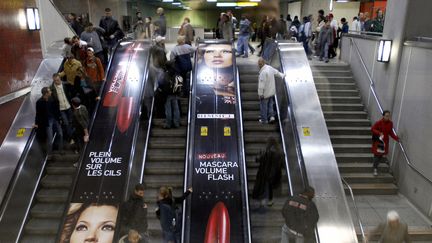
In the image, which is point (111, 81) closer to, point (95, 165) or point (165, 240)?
point (95, 165)

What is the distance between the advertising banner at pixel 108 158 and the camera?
583cm

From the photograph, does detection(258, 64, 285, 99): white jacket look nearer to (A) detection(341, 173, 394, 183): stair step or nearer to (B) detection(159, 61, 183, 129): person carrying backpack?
(B) detection(159, 61, 183, 129): person carrying backpack

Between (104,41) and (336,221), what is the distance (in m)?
8.14

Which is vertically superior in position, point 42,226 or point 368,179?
point 368,179

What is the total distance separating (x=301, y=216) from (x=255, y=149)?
2.77 meters

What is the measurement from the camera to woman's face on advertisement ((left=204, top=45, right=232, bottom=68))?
948 centimetres

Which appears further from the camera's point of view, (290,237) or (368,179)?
(368,179)

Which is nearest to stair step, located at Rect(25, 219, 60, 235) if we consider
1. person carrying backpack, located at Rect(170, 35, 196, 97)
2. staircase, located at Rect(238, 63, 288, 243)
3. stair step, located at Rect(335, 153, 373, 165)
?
staircase, located at Rect(238, 63, 288, 243)

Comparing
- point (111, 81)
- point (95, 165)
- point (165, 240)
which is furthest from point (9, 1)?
point (165, 240)

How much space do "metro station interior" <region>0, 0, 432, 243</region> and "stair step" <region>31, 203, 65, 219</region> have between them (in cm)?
3

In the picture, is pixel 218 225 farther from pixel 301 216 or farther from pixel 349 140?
pixel 349 140

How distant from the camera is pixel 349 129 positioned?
9.14 m

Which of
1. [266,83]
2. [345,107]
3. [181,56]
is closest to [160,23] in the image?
[181,56]

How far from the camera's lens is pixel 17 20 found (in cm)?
766
